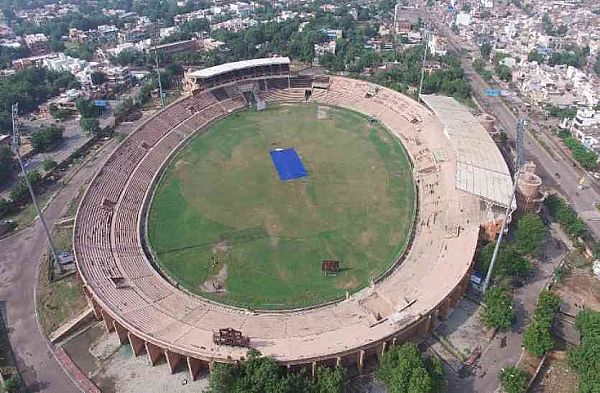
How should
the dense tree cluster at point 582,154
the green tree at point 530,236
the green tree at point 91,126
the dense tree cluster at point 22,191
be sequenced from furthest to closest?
1. the green tree at point 91,126
2. the dense tree cluster at point 582,154
3. the dense tree cluster at point 22,191
4. the green tree at point 530,236

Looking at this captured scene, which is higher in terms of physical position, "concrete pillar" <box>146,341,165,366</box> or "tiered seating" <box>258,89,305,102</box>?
"tiered seating" <box>258,89,305,102</box>

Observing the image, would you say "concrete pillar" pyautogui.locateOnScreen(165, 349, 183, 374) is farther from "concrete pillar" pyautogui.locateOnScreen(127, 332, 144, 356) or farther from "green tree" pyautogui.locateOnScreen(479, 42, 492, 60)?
"green tree" pyautogui.locateOnScreen(479, 42, 492, 60)

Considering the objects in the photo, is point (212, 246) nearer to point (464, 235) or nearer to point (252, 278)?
point (252, 278)

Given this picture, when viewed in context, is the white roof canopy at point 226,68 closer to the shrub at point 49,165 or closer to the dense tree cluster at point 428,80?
the dense tree cluster at point 428,80

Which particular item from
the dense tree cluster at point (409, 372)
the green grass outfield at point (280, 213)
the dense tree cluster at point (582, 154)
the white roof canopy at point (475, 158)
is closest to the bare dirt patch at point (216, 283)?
the green grass outfield at point (280, 213)

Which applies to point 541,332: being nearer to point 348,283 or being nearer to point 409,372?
point 409,372

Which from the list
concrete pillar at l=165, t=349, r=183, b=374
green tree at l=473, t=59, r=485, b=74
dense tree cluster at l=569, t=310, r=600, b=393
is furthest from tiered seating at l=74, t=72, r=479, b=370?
green tree at l=473, t=59, r=485, b=74
